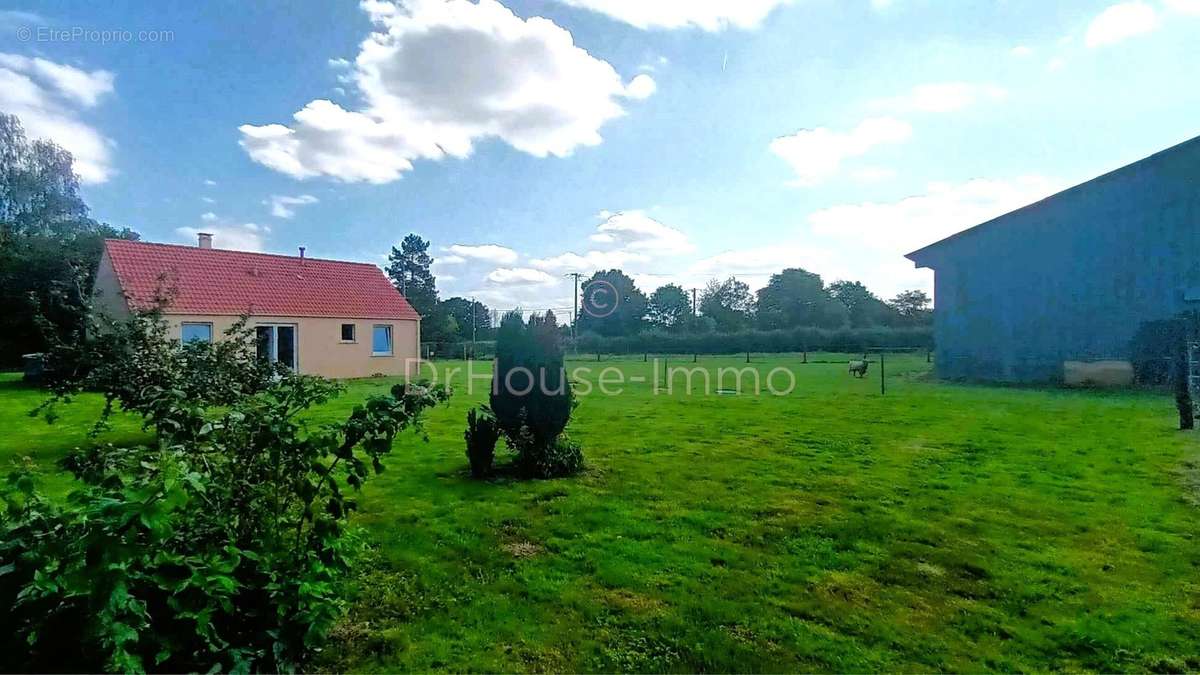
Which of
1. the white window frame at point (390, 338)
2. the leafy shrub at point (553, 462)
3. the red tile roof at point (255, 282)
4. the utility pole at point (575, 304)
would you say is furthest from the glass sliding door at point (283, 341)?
the utility pole at point (575, 304)

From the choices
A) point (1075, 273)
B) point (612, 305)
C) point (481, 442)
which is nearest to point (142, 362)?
point (481, 442)

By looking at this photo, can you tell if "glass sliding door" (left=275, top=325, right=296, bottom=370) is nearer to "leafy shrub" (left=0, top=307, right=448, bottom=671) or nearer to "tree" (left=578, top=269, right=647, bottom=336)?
"leafy shrub" (left=0, top=307, right=448, bottom=671)

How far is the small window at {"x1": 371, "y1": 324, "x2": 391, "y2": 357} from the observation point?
21031 millimetres

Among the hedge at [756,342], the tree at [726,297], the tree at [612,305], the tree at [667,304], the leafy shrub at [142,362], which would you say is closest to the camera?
the leafy shrub at [142,362]

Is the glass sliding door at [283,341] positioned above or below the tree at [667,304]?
below

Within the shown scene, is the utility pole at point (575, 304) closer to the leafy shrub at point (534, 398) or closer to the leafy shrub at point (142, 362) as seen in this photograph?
the leafy shrub at point (142, 362)

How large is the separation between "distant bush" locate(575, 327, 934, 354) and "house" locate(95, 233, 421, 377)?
1902 cm

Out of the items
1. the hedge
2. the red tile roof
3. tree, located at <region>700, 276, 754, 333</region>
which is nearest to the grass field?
the red tile roof

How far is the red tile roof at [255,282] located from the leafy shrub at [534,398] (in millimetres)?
13530

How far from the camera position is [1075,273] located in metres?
15.8

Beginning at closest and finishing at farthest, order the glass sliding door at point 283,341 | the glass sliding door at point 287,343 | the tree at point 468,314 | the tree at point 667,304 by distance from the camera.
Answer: the glass sliding door at point 283,341
the glass sliding door at point 287,343
the tree at point 468,314
the tree at point 667,304

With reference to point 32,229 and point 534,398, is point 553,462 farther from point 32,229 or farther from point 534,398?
point 32,229

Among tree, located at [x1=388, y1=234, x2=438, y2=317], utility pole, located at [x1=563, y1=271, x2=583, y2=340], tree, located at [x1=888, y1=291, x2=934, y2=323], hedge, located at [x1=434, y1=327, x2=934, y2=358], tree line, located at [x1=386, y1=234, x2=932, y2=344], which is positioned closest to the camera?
hedge, located at [x1=434, y1=327, x2=934, y2=358]

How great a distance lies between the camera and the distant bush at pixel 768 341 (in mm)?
33219
